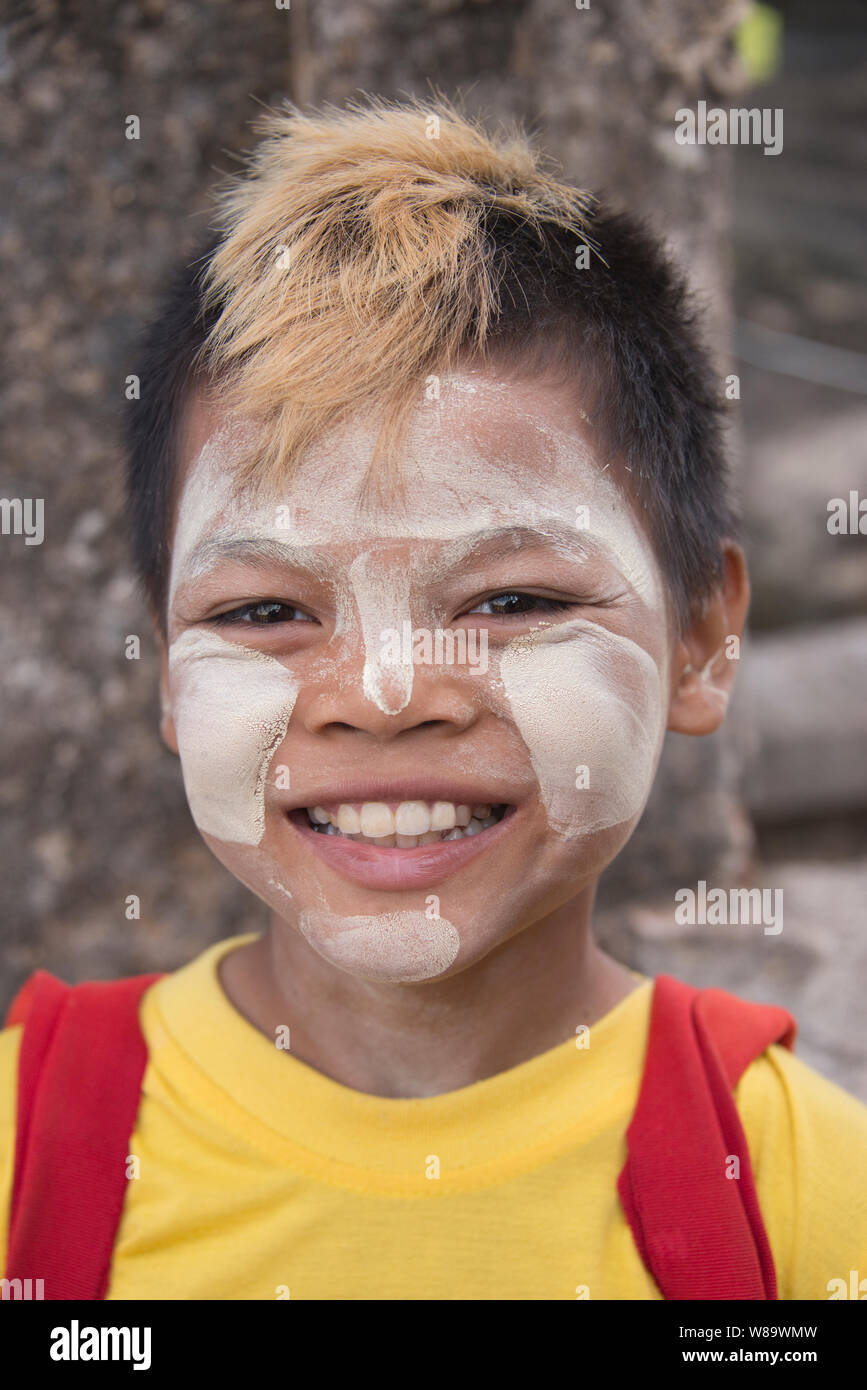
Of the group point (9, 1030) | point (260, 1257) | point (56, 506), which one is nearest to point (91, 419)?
point (56, 506)

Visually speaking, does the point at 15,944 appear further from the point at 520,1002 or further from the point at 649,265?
the point at 649,265

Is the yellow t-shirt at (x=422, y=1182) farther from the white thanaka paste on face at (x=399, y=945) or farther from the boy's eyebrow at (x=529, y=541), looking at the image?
the boy's eyebrow at (x=529, y=541)

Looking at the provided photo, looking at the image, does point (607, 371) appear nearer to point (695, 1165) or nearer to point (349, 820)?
point (349, 820)

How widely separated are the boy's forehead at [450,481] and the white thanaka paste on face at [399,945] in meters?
0.38

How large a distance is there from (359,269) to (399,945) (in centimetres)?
70

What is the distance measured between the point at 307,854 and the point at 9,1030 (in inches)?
19.9

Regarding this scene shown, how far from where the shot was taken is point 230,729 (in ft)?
4.08

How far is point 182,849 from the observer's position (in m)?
2.10

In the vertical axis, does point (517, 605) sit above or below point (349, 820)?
above

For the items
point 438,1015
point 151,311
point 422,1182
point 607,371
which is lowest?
point 422,1182

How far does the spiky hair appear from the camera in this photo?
121 centimetres

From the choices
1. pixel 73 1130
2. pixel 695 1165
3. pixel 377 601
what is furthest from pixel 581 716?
pixel 73 1130

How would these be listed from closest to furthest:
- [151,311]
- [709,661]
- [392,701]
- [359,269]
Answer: [392,701]
[359,269]
[709,661]
[151,311]

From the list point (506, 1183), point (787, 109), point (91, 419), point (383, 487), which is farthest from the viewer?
point (787, 109)
